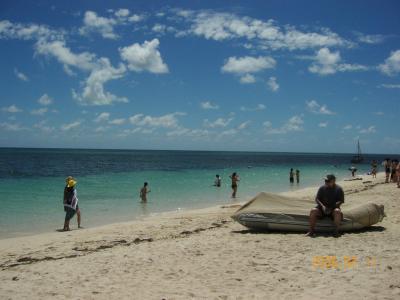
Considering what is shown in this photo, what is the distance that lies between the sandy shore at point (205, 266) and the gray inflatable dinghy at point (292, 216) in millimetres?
303

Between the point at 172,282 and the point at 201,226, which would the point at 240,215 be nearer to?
the point at 201,226

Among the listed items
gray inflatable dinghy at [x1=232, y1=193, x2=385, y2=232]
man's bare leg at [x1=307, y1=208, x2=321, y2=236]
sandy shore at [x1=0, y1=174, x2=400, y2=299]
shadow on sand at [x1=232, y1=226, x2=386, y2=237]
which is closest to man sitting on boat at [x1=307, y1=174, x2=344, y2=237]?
man's bare leg at [x1=307, y1=208, x2=321, y2=236]

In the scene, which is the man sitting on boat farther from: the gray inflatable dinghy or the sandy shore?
the sandy shore

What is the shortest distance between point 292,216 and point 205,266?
3.19 m

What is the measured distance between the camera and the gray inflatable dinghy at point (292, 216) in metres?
8.98

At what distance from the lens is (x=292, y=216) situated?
360 inches

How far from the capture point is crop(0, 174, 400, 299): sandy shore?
5.45 metres

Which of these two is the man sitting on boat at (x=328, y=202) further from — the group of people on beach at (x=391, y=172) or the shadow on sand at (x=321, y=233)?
the group of people on beach at (x=391, y=172)

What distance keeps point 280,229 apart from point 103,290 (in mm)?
4847

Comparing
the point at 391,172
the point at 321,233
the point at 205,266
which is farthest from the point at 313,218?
the point at 391,172

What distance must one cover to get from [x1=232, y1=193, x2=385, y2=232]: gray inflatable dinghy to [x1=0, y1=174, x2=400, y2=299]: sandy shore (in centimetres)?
30

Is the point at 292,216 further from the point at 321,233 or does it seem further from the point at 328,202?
the point at 328,202

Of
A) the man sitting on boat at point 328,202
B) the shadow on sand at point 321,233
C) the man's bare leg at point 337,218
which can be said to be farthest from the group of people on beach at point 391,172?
the man's bare leg at point 337,218

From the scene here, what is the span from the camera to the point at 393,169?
2572 cm
